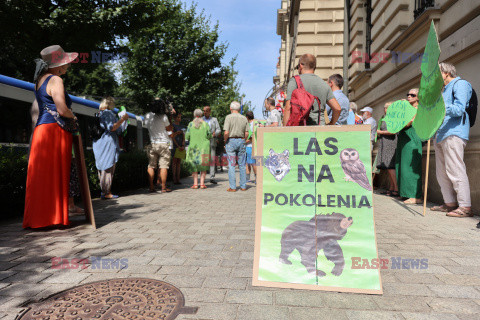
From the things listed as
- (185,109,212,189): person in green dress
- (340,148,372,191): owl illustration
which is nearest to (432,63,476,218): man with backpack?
(340,148,372,191): owl illustration

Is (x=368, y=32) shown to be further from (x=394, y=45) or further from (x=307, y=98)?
(x=307, y=98)

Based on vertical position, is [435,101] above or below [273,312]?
above

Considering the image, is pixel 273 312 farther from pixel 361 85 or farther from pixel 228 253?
pixel 361 85

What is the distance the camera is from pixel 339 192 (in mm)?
2570

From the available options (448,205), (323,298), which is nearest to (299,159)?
(323,298)

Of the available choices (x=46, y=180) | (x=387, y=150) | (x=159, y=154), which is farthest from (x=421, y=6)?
(x=46, y=180)

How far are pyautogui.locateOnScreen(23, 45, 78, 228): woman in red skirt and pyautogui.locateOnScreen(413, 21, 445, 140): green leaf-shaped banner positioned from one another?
16.0 feet

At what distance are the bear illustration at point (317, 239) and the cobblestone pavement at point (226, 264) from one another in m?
0.23

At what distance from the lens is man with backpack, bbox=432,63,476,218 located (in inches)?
189

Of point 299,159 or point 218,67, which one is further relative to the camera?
point 218,67

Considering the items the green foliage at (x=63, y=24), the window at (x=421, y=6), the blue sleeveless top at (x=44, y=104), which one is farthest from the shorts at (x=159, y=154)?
the window at (x=421, y=6)

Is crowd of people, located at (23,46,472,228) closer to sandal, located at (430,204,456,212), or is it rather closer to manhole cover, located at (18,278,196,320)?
sandal, located at (430,204,456,212)

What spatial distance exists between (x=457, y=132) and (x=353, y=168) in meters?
3.41

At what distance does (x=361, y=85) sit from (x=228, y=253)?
10.6 metres
